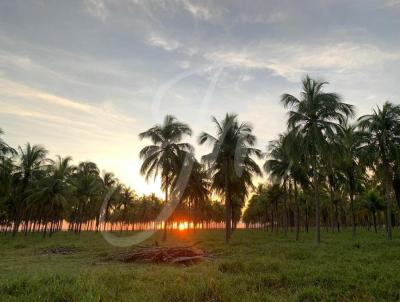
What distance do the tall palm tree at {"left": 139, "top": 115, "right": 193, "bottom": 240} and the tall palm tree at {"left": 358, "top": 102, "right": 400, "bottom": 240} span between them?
1745 cm

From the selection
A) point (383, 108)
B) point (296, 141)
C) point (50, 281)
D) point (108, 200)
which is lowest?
point (50, 281)

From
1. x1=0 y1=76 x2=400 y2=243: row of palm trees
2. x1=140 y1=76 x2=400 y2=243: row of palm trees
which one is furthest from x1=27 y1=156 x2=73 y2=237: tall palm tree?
x1=140 y1=76 x2=400 y2=243: row of palm trees

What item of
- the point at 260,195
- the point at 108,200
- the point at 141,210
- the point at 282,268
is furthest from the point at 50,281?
the point at 141,210

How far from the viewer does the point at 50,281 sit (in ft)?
28.4

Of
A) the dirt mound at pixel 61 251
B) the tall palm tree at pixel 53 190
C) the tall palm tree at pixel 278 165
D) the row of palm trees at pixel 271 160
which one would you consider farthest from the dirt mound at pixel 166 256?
the tall palm tree at pixel 53 190

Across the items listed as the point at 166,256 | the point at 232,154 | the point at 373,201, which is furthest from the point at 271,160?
the point at 373,201

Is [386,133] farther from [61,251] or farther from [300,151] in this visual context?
[61,251]

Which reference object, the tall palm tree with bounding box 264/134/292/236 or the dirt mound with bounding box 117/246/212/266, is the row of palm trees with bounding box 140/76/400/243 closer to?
the tall palm tree with bounding box 264/134/292/236

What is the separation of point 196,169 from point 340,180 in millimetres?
18469

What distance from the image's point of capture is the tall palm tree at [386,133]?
86.1 ft

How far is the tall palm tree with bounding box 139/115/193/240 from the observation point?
1240 inches

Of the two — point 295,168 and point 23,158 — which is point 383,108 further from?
point 23,158

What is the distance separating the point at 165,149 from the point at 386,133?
21076 mm

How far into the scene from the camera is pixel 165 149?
3169cm
